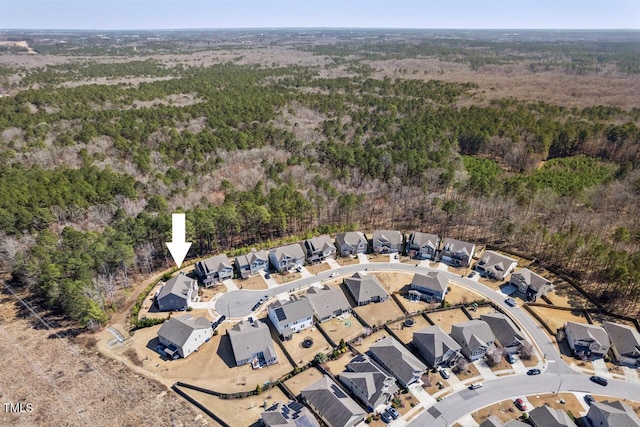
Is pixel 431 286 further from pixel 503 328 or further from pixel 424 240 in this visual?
pixel 424 240

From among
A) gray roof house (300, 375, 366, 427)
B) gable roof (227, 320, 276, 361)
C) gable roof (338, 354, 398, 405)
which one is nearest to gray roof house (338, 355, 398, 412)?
gable roof (338, 354, 398, 405)

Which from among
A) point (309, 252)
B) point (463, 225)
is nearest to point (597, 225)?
point (463, 225)

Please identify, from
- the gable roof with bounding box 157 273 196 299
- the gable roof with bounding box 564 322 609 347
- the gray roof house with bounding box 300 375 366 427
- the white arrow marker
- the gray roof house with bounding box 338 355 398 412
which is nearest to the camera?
the gray roof house with bounding box 300 375 366 427

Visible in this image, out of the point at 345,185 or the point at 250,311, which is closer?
the point at 250,311

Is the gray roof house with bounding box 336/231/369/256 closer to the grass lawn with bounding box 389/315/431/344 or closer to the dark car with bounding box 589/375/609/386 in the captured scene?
the grass lawn with bounding box 389/315/431/344

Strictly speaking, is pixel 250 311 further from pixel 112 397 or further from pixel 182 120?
pixel 182 120

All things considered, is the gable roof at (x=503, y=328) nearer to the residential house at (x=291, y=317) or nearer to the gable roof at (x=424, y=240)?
the gable roof at (x=424, y=240)

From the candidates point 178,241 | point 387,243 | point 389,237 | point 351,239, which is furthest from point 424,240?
point 178,241
